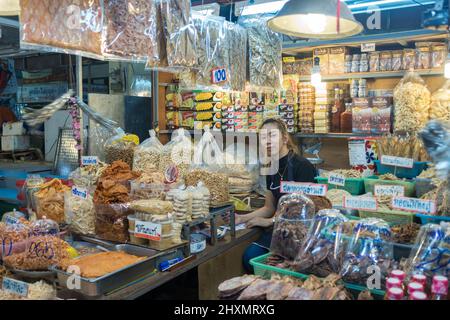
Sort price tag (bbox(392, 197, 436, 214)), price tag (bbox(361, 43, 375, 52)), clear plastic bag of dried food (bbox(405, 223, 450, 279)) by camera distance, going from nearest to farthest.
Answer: clear plastic bag of dried food (bbox(405, 223, 450, 279)) → price tag (bbox(392, 197, 436, 214)) → price tag (bbox(361, 43, 375, 52))

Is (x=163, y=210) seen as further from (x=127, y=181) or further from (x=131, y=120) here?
(x=131, y=120)

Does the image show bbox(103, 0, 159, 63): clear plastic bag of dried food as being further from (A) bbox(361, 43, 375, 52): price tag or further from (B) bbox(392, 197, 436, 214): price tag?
(A) bbox(361, 43, 375, 52): price tag

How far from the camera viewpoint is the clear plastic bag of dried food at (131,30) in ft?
7.13

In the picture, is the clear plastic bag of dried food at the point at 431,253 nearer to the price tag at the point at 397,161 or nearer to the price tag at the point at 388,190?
the price tag at the point at 388,190

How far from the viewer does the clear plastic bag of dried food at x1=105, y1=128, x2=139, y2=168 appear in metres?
2.67

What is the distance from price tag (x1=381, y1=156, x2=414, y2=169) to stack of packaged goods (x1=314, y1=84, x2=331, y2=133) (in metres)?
2.01

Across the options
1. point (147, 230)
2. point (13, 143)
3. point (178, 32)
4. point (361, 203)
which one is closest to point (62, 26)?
point (178, 32)

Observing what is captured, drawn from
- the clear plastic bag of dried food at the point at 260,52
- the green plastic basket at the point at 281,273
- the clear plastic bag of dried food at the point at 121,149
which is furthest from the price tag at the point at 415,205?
the clear plastic bag of dried food at the point at 260,52

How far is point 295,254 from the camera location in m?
1.65

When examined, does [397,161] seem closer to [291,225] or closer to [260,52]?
[291,225]

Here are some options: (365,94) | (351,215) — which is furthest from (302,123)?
(351,215)

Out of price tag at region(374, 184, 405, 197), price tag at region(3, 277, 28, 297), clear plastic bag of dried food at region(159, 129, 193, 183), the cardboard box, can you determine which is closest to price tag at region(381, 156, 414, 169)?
price tag at region(374, 184, 405, 197)

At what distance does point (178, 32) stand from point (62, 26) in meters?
0.79
